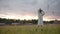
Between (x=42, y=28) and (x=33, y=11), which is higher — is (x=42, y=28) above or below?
below

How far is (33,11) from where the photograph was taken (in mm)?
2457

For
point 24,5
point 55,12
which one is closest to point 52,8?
point 55,12

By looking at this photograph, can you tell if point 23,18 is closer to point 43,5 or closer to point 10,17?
point 10,17

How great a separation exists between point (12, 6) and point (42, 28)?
2.08ft

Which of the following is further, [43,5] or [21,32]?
[43,5]

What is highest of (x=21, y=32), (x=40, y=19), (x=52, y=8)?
(x=52, y=8)

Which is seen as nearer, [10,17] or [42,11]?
[10,17]

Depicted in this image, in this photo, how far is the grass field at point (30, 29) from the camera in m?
2.28

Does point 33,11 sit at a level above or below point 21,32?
above

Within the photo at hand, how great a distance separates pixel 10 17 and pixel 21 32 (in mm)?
305

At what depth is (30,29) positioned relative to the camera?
2381mm

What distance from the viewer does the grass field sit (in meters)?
2.28

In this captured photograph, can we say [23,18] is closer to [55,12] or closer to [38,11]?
[38,11]

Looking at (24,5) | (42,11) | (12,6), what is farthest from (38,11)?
(12,6)
